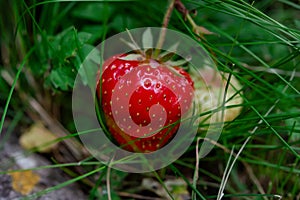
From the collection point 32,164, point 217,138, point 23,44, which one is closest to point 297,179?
point 217,138

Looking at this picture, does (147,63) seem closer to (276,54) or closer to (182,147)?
(182,147)

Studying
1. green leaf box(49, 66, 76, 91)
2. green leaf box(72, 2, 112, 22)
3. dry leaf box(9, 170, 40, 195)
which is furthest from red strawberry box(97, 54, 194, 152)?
green leaf box(72, 2, 112, 22)

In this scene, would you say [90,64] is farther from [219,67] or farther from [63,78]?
[219,67]

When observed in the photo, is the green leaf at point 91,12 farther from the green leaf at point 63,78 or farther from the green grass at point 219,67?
the green leaf at point 63,78

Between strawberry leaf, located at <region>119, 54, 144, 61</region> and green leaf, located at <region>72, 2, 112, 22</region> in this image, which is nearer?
strawberry leaf, located at <region>119, 54, 144, 61</region>

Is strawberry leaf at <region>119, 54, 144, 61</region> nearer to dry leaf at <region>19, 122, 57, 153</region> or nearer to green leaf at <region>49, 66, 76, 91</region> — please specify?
green leaf at <region>49, 66, 76, 91</region>

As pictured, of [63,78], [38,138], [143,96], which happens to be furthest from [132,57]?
[38,138]
